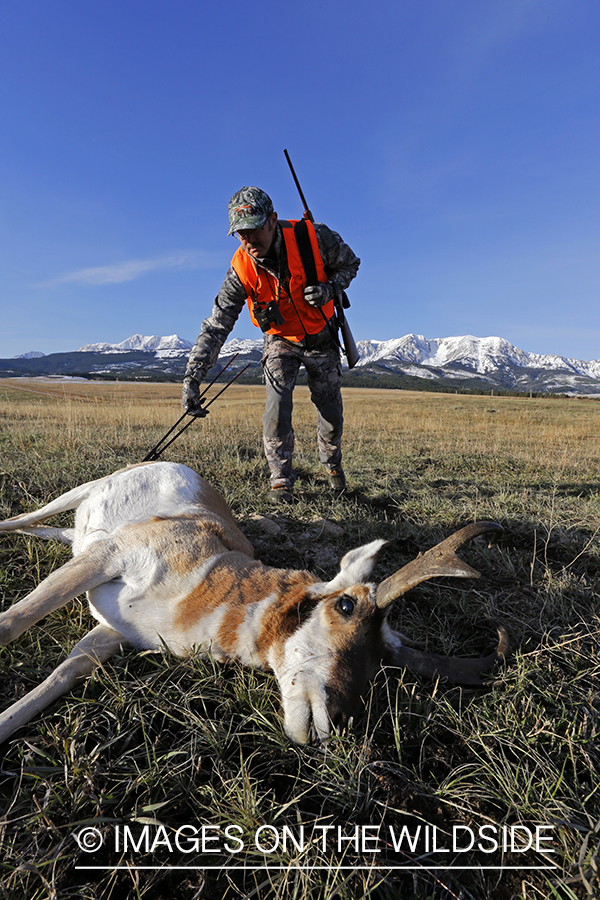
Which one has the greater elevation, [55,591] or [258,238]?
[258,238]

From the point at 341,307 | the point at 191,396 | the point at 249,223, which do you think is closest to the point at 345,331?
the point at 341,307

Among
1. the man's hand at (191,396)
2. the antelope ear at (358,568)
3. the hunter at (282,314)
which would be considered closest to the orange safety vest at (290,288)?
the hunter at (282,314)

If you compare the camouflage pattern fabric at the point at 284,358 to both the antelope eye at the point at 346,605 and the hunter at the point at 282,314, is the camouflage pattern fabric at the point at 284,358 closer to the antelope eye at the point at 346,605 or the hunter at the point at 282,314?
the hunter at the point at 282,314

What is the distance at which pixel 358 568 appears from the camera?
2.30m

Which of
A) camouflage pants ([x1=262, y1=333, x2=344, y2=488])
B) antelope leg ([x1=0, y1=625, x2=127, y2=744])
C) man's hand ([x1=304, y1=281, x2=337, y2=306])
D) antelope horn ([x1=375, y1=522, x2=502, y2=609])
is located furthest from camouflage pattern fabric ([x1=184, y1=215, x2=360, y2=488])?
antelope horn ([x1=375, y1=522, x2=502, y2=609])

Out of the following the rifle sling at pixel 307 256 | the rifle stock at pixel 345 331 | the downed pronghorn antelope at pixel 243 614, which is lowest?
the downed pronghorn antelope at pixel 243 614

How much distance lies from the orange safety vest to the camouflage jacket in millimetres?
97

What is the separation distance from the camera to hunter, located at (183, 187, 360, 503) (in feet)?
16.8

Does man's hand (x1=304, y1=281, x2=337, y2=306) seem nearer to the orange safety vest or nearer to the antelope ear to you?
the orange safety vest

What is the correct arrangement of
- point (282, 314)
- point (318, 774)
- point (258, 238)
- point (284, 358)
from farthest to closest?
point (284, 358) → point (282, 314) → point (258, 238) → point (318, 774)

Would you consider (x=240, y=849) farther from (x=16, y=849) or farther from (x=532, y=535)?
(x=532, y=535)

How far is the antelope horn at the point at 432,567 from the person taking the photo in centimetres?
190

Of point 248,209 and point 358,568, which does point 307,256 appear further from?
point 358,568

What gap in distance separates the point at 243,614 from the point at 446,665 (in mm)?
1146
